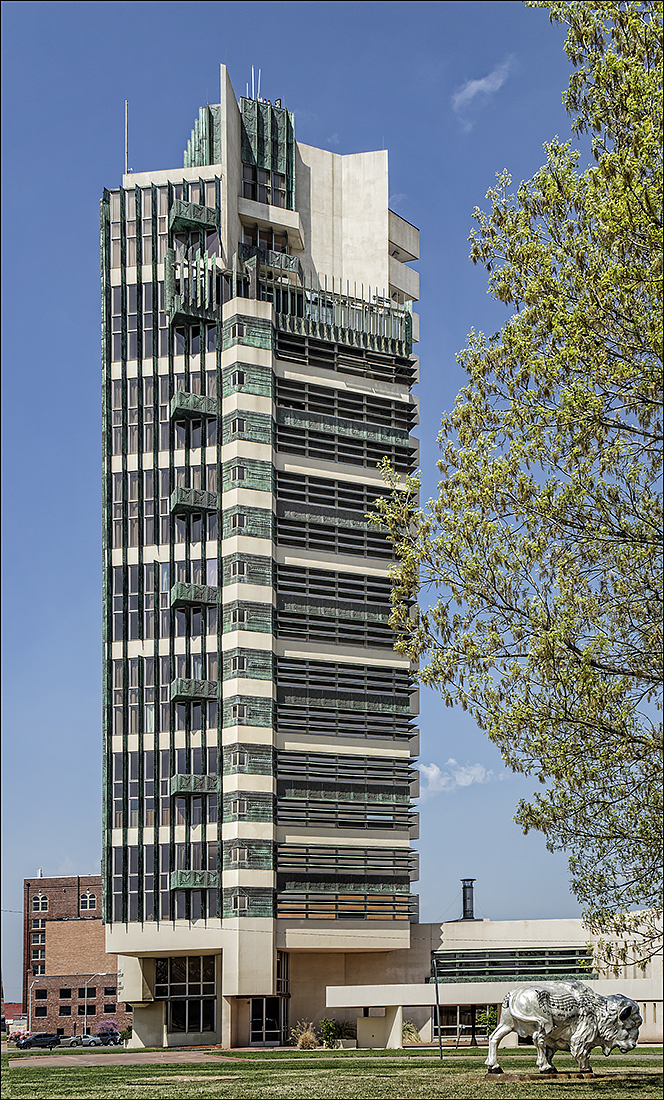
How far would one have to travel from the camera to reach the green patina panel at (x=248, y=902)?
68188 mm

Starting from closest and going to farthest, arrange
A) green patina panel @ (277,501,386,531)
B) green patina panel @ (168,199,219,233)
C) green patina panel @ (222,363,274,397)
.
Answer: green patina panel @ (222,363,274,397) < green patina panel @ (277,501,386,531) < green patina panel @ (168,199,219,233)

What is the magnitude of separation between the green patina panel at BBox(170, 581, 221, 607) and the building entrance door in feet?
73.3

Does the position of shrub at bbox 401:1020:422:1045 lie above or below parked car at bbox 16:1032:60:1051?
above

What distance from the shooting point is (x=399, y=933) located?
242 ft

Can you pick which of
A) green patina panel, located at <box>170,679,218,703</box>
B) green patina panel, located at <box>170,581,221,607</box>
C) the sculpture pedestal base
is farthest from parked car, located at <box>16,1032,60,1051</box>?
the sculpture pedestal base

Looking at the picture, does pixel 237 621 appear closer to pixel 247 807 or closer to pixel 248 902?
pixel 247 807

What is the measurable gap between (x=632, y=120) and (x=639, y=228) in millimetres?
2202

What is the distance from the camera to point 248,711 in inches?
2778

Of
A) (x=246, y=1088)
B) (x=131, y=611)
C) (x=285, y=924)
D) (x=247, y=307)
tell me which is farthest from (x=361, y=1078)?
(x=247, y=307)

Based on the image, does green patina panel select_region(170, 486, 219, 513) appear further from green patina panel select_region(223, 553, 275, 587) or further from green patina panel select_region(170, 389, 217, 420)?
green patina panel select_region(170, 389, 217, 420)

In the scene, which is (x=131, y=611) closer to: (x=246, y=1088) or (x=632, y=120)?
(x=246, y=1088)

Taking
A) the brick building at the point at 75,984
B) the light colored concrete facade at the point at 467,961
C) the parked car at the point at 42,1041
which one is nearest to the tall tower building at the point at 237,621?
the light colored concrete facade at the point at 467,961

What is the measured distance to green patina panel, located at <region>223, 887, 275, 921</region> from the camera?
224 ft

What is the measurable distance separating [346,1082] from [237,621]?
1647 inches
